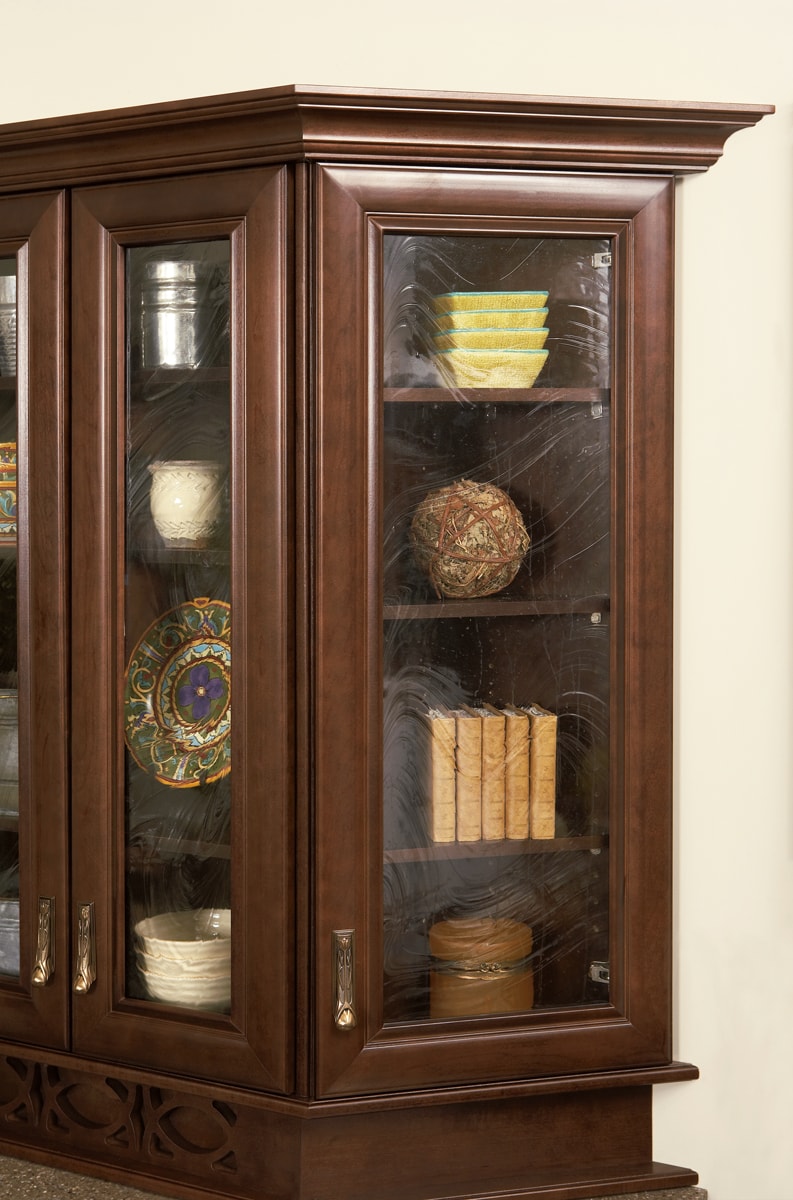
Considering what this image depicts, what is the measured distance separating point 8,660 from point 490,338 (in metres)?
0.85

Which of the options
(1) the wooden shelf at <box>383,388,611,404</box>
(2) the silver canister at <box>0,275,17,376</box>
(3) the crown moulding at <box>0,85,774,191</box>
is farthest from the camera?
(2) the silver canister at <box>0,275,17,376</box>

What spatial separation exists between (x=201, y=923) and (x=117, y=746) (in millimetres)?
275

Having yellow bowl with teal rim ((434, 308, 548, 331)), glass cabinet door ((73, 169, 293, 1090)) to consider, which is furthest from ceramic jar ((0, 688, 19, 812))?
yellow bowl with teal rim ((434, 308, 548, 331))

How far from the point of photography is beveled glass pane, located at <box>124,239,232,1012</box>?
150 centimetres

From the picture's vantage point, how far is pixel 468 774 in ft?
4.99

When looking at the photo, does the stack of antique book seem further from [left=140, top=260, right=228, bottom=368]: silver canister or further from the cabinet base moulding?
[left=140, top=260, right=228, bottom=368]: silver canister

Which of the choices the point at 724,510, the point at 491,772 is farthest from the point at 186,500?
the point at 724,510

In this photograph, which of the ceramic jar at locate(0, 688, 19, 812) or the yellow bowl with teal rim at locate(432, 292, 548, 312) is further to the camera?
the ceramic jar at locate(0, 688, 19, 812)

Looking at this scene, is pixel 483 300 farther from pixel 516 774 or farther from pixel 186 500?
pixel 516 774

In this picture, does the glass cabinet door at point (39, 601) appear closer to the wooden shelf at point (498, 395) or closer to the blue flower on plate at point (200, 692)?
the blue flower on plate at point (200, 692)

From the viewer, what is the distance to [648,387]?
1.53 meters

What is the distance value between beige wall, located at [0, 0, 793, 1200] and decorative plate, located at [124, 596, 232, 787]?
68cm

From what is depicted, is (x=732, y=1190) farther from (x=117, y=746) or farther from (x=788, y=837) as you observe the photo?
(x=117, y=746)

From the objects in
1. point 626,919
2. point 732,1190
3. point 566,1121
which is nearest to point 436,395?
point 626,919
